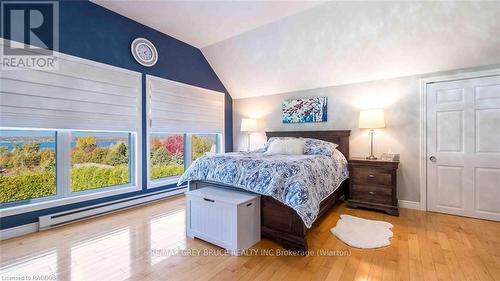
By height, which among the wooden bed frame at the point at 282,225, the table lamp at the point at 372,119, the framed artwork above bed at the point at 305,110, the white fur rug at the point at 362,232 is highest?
the framed artwork above bed at the point at 305,110

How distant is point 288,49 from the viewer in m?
3.74

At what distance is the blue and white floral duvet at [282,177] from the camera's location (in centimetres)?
203

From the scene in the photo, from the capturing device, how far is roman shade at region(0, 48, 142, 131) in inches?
93.7

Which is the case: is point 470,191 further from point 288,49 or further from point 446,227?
point 288,49

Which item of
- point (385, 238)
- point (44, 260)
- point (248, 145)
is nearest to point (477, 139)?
point (385, 238)

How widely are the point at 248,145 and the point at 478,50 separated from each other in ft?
13.0

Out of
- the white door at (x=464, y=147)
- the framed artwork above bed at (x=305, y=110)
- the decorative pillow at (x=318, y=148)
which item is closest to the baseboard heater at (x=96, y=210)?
the decorative pillow at (x=318, y=148)

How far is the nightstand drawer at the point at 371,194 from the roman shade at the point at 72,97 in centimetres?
348

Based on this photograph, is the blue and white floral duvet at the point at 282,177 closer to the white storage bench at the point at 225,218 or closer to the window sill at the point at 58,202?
the white storage bench at the point at 225,218

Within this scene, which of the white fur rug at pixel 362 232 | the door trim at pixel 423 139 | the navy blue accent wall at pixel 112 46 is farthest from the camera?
the door trim at pixel 423 139

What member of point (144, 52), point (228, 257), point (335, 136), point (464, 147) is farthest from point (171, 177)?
point (464, 147)

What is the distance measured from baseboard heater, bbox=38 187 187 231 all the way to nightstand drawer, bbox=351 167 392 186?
3.12 m

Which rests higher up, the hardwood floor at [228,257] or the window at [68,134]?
the window at [68,134]

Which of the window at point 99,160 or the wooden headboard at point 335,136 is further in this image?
the wooden headboard at point 335,136
